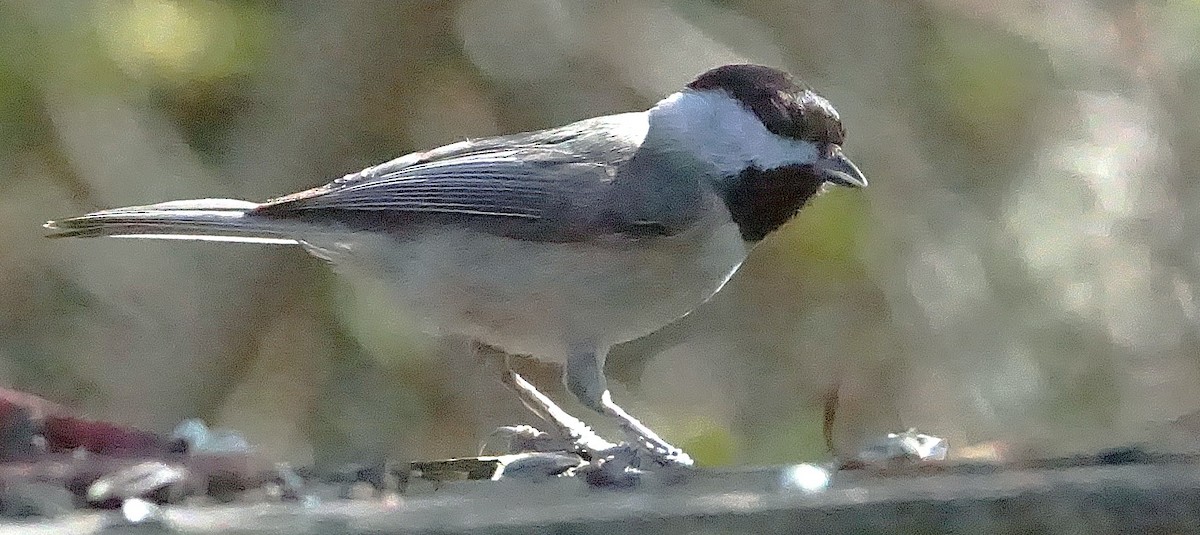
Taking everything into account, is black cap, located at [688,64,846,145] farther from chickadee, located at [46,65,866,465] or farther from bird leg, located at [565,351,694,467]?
bird leg, located at [565,351,694,467]

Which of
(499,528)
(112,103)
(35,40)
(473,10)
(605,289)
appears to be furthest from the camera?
(473,10)

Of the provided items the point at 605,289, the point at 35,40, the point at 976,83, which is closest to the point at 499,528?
the point at 605,289

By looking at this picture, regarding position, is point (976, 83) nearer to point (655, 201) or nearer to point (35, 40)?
point (655, 201)

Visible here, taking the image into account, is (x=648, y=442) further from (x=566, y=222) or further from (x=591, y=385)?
(x=566, y=222)

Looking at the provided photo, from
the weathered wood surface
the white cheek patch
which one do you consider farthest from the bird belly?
the weathered wood surface

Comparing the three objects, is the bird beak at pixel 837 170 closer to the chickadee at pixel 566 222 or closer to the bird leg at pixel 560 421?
the chickadee at pixel 566 222
